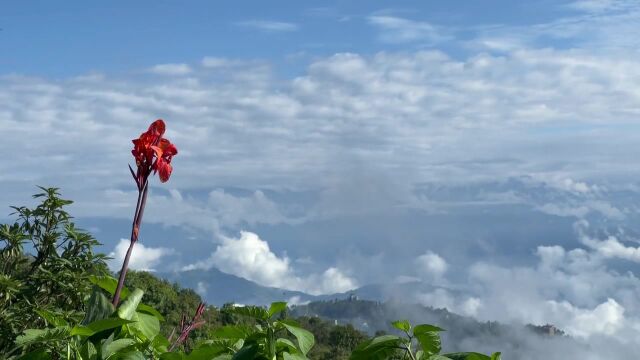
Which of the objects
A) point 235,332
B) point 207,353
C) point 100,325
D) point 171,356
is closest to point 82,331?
point 100,325

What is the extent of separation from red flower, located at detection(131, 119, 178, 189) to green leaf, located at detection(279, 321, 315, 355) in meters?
0.88

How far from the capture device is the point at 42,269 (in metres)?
5.32

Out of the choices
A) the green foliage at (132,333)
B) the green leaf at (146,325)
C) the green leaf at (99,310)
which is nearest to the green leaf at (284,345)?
the green foliage at (132,333)

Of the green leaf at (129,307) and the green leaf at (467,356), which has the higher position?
the green leaf at (129,307)

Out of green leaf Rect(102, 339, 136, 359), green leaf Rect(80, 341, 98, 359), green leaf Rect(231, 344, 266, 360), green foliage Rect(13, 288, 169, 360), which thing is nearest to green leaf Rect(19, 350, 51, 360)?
green foliage Rect(13, 288, 169, 360)

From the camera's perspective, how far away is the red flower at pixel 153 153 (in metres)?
3.79

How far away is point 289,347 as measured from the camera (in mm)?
3512

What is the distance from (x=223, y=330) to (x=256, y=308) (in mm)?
267

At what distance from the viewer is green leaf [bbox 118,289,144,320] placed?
144 inches

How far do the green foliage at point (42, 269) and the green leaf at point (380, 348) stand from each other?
7.12 feet

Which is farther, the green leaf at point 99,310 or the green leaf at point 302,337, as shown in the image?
the green leaf at point 99,310

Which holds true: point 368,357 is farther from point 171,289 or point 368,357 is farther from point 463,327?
point 463,327

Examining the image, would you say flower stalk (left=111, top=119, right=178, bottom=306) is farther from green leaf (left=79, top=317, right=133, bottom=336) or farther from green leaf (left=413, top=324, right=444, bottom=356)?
green leaf (left=413, top=324, right=444, bottom=356)

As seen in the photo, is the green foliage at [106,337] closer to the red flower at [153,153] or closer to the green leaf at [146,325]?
the green leaf at [146,325]
